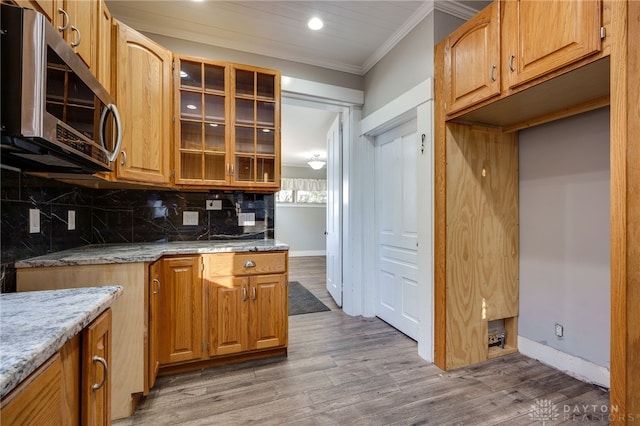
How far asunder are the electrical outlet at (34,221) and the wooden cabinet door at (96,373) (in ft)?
3.14

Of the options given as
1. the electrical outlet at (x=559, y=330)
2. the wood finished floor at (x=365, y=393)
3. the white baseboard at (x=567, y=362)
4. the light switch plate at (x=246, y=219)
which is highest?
the light switch plate at (x=246, y=219)

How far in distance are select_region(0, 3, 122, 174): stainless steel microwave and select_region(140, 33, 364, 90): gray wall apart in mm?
1505

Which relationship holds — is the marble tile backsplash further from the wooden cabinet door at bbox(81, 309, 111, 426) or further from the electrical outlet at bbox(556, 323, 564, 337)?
the electrical outlet at bbox(556, 323, 564, 337)

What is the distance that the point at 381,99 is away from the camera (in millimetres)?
2883

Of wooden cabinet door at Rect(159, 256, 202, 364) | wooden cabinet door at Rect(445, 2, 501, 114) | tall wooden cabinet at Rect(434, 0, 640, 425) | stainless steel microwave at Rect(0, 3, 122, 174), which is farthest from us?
wooden cabinet door at Rect(159, 256, 202, 364)

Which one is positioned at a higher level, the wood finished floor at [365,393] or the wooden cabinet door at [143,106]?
the wooden cabinet door at [143,106]

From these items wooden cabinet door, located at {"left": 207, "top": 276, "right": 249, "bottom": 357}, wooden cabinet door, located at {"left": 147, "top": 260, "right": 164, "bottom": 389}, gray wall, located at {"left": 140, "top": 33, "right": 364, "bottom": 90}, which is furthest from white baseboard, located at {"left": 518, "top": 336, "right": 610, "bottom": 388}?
gray wall, located at {"left": 140, "top": 33, "right": 364, "bottom": 90}

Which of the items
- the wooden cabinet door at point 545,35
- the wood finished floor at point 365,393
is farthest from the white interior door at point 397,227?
the wooden cabinet door at point 545,35

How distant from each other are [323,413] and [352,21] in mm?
2839

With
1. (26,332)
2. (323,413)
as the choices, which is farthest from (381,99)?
(26,332)

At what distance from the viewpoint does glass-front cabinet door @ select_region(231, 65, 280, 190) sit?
8.00 feet

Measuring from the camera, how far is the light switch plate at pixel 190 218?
8.30ft

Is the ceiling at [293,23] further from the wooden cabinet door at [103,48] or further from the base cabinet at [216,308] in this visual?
the base cabinet at [216,308]

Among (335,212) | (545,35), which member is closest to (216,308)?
(335,212)
